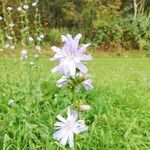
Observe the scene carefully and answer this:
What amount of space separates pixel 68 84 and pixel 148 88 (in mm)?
4218

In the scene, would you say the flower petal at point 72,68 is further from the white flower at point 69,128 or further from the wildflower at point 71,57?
the white flower at point 69,128

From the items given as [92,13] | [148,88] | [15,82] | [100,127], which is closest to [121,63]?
[92,13]

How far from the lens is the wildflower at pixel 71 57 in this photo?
2.18m

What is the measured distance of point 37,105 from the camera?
4992 mm

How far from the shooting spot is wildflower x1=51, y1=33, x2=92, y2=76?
7.16 feet

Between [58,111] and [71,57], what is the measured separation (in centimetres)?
271

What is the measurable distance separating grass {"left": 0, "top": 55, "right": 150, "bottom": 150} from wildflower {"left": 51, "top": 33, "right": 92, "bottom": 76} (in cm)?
164

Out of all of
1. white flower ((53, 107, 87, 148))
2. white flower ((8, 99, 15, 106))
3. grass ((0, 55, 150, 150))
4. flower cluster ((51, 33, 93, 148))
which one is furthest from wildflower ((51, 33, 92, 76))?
white flower ((8, 99, 15, 106))

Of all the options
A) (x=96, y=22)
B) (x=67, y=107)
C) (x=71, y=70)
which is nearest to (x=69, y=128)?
(x=71, y=70)

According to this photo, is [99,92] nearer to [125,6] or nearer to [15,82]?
[15,82]

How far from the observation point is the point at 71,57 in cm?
220

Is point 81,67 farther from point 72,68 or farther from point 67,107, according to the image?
point 67,107

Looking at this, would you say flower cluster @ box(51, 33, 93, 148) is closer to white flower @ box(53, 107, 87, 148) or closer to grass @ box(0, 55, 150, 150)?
white flower @ box(53, 107, 87, 148)

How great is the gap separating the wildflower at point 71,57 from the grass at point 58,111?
1643 mm
